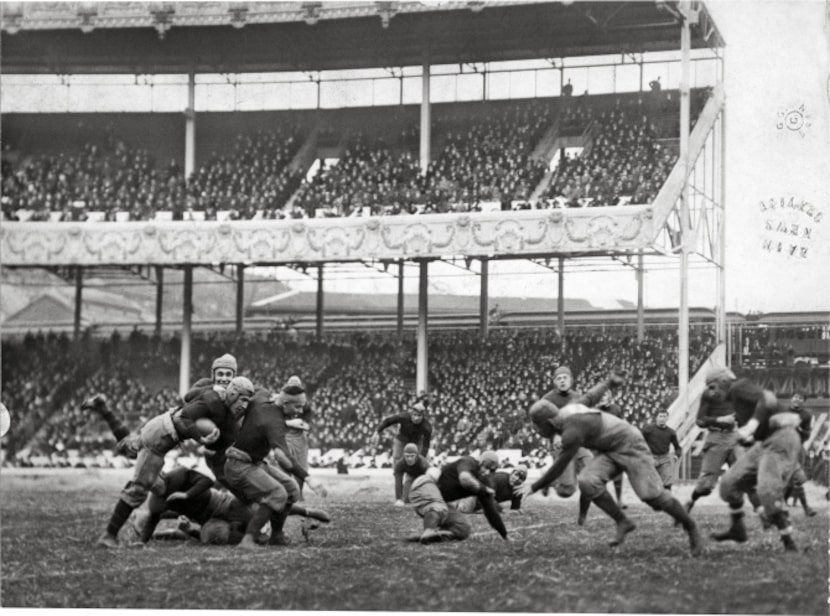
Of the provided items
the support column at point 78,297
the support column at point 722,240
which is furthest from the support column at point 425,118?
the support column at point 78,297

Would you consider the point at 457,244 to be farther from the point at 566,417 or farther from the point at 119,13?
the point at 566,417

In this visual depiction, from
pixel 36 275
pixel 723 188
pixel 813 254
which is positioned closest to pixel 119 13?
pixel 36 275

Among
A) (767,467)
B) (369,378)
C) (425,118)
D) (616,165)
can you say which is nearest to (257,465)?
(767,467)

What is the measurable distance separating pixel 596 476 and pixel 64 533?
659 cm

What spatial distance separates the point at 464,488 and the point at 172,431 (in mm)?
3052

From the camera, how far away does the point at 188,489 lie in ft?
41.1

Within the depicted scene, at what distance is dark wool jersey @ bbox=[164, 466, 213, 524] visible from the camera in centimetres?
1241

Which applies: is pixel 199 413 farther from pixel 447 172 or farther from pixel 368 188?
pixel 447 172

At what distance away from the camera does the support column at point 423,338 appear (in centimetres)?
2388

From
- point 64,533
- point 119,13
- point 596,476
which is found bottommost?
point 64,533

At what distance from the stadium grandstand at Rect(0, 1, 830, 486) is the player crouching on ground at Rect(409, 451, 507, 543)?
8.20 m

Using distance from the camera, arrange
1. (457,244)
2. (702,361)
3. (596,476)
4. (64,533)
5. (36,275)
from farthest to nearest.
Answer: (36,275), (457,244), (702,361), (64,533), (596,476)

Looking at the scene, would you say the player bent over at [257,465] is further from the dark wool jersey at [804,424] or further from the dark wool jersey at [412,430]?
the dark wool jersey at [804,424]

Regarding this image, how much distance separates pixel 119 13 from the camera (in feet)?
84.3
